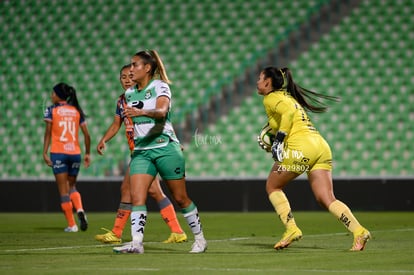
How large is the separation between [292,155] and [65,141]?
17.3ft

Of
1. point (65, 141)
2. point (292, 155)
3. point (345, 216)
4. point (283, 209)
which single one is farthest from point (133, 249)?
point (65, 141)

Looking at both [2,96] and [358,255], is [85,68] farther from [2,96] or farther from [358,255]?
[358,255]

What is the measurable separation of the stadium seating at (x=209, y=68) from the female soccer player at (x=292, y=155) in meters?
11.2

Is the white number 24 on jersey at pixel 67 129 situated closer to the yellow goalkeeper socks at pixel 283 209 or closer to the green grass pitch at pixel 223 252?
the green grass pitch at pixel 223 252

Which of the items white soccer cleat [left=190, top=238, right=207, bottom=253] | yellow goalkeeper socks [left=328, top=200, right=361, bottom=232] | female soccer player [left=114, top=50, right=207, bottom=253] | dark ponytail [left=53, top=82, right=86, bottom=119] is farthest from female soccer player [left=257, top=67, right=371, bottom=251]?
dark ponytail [left=53, top=82, right=86, bottom=119]

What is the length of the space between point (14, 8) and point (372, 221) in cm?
1504

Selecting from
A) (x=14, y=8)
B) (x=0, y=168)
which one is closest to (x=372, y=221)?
(x=0, y=168)

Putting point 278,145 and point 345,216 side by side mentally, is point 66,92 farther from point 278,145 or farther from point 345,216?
point 345,216

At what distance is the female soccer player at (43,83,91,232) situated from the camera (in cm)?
1458

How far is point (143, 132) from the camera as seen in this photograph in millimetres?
9781

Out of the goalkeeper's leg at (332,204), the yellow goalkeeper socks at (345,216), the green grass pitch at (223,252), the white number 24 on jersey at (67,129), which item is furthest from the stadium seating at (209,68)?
the yellow goalkeeper socks at (345,216)

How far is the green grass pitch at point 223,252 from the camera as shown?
8.22m

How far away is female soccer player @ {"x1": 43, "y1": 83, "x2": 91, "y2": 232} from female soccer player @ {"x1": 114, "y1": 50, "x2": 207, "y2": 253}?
15.7ft

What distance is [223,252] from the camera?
10.1 metres
